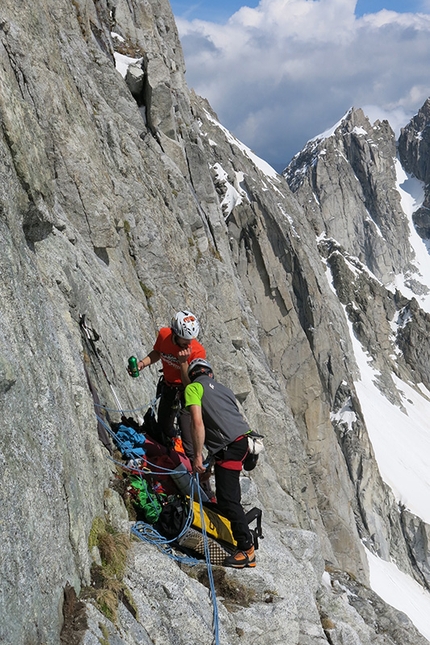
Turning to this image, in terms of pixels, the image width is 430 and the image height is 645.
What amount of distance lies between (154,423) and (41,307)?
4.73 m

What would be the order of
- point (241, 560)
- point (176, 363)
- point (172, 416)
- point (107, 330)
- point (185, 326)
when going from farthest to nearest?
1. point (107, 330)
2. point (172, 416)
3. point (176, 363)
4. point (185, 326)
5. point (241, 560)

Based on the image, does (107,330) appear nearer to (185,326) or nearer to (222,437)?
(185,326)

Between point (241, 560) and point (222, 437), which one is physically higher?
point (222, 437)

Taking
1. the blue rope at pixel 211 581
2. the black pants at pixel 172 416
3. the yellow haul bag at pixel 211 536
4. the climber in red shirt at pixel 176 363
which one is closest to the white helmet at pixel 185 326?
the climber in red shirt at pixel 176 363

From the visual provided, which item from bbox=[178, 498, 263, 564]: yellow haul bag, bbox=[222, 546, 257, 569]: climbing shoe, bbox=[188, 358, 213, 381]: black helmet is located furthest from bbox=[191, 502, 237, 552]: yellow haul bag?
bbox=[188, 358, 213, 381]: black helmet

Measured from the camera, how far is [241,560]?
8.22 meters

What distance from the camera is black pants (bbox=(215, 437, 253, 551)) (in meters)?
7.85

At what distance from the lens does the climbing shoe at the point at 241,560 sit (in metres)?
8.08

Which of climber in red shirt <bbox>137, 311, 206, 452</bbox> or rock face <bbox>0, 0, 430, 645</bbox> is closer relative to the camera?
rock face <bbox>0, 0, 430, 645</bbox>

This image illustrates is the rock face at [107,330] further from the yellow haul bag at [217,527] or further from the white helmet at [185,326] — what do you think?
the white helmet at [185,326]

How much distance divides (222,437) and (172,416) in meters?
2.79

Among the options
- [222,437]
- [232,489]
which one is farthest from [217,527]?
[222,437]

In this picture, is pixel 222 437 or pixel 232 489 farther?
pixel 232 489

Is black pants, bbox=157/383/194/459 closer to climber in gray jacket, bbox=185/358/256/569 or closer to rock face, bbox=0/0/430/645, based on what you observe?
rock face, bbox=0/0/430/645
